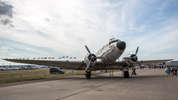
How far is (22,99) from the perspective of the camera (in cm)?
714

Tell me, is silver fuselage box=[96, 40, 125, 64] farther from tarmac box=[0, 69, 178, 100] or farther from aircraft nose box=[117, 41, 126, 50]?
tarmac box=[0, 69, 178, 100]

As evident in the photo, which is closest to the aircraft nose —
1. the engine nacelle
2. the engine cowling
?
the engine cowling

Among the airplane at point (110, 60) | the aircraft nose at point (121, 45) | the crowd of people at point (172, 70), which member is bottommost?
the crowd of people at point (172, 70)

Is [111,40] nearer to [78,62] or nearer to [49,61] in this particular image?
[78,62]

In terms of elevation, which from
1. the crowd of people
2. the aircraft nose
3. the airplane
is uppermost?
the aircraft nose

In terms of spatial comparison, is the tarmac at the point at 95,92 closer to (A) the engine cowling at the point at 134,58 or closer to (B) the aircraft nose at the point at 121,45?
(B) the aircraft nose at the point at 121,45

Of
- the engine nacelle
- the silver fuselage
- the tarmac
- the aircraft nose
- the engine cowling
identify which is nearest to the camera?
the tarmac

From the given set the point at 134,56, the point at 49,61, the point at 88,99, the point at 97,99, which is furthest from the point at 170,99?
the point at 49,61

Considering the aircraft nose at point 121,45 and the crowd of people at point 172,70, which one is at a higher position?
the aircraft nose at point 121,45

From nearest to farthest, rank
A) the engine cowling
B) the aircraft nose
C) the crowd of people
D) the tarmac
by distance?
the tarmac, the aircraft nose, the engine cowling, the crowd of people

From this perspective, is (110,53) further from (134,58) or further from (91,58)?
(134,58)

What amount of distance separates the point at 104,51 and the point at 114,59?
6.08ft

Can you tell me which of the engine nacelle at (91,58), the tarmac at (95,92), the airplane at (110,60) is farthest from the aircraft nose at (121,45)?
the tarmac at (95,92)

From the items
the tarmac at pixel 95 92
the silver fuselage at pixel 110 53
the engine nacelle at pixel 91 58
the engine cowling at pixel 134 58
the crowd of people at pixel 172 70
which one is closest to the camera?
the tarmac at pixel 95 92
